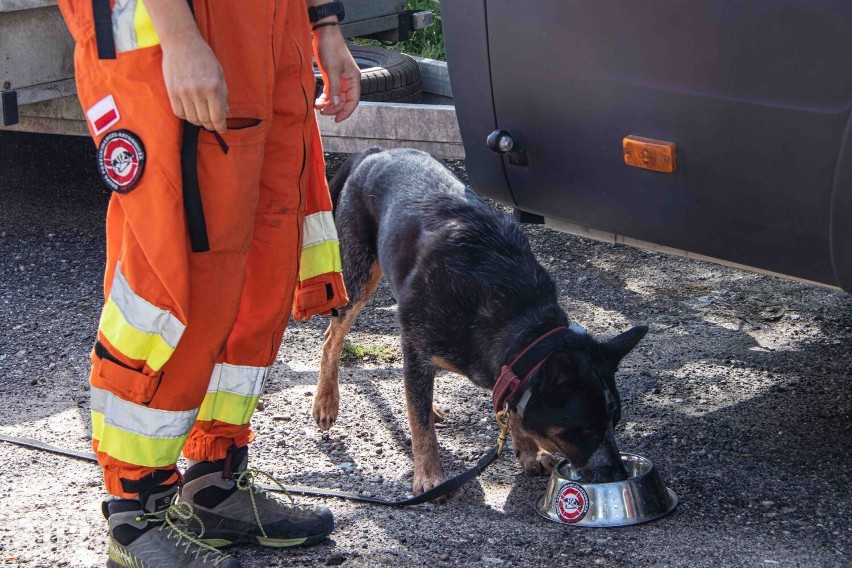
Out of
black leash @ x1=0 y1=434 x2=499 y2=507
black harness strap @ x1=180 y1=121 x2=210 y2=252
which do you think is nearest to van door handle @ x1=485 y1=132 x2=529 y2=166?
black leash @ x1=0 y1=434 x2=499 y2=507

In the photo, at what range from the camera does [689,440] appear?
3729 millimetres

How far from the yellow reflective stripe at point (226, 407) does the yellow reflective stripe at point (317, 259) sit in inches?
17.6

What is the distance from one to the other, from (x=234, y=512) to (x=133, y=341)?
71 centimetres

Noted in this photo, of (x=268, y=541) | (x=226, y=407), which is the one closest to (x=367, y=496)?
(x=268, y=541)

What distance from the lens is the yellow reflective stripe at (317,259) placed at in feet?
10.3

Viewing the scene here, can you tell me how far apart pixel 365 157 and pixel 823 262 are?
211 centimetres

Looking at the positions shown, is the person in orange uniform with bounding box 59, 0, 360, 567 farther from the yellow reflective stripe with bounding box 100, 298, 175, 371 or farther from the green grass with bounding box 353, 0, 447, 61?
the green grass with bounding box 353, 0, 447, 61

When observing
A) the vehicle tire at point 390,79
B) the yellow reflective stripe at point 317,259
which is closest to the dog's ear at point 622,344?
the yellow reflective stripe at point 317,259

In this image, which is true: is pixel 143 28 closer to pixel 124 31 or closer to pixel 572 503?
pixel 124 31

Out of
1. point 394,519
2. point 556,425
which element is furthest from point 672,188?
point 394,519

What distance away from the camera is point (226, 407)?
9.53 ft

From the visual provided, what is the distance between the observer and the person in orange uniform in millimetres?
2438

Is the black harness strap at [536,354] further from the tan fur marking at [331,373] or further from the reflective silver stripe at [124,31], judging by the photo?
the reflective silver stripe at [124,31]

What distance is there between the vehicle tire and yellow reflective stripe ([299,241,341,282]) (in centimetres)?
288
